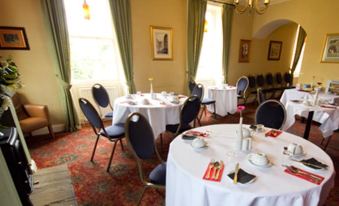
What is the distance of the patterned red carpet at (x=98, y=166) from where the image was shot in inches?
74.0

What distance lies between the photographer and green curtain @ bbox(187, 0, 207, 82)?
4340 millimetres

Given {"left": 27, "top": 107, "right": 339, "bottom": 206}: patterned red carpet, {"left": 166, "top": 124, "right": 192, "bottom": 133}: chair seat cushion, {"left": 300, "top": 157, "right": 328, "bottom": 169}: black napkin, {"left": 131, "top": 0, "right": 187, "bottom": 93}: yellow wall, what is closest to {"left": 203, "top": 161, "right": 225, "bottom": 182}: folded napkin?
{"left": 300, "top": 157, "right": 328, "bottom": 169}: black napkin

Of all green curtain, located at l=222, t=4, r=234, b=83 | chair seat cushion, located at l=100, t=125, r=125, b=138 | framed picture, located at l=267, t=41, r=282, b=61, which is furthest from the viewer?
framed picture, located at l=267, t=41, r=282, b=61

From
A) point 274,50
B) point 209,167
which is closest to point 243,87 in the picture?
point 274,50

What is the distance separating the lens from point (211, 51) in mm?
5285

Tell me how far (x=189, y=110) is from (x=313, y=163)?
55.3 inches

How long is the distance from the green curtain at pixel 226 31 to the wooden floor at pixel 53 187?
183 inches

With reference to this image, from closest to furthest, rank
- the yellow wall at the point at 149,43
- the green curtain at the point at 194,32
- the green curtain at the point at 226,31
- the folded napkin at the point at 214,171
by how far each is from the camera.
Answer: the folded napkin at the point at 214,171 → the yellow wall at the point at 149,43 → the green curtain at the point at 194,32 → the green curtain at the point at 226,31

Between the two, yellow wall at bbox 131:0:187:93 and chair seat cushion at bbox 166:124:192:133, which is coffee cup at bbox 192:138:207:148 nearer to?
chair seat cushion at bbox 166:124:192:133

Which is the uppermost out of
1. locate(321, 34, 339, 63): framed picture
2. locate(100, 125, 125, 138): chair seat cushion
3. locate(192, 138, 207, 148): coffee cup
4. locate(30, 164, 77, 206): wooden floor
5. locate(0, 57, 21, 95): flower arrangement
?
locate(321, 34, 339, 63): framed picture

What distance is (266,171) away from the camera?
1103 millimetres

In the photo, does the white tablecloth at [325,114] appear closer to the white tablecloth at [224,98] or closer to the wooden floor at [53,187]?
the white tablecloth at [224,98]

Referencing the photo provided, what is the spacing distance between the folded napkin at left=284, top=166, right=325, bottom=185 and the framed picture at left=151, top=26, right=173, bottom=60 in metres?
3.68

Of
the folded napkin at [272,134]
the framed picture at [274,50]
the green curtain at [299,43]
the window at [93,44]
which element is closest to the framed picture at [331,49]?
the framed picture at [274,50]
